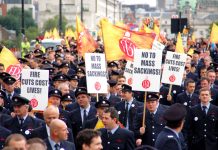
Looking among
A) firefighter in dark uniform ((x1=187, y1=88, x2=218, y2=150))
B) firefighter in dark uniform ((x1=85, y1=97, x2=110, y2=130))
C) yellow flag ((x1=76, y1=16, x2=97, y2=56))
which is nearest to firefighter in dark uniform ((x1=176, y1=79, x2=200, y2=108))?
firefighter in dark uniform ((x1=187, y1=88, x2=218, y2=150))

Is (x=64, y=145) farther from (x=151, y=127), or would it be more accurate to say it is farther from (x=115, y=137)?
(x=151, y=127)

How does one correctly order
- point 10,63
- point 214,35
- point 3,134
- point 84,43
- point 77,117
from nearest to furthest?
point 3,134 < point 77,117 < point 10,63 < point 84,43 < point 214,35

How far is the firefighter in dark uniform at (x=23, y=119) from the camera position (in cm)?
1187

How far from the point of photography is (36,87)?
523 inches

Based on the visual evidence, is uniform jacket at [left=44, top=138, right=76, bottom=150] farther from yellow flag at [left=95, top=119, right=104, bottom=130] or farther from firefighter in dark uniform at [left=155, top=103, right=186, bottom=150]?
yellow flag at [left=95, top=119, right=104, bottom=130]

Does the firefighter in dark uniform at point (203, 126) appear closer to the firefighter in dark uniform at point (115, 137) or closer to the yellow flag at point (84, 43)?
the firefighter in dark uniform at point (115, 137)

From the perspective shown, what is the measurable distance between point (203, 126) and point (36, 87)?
123 inches

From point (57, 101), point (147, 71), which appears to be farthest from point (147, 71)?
point (57, 101)

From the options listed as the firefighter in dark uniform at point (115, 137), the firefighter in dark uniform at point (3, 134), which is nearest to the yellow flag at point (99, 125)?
the firefighter in dark uniform at point (115, 137)

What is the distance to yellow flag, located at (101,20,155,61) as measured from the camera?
1780cm

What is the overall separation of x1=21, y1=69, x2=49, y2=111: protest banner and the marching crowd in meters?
0.20

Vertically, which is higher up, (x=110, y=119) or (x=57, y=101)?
(x=110, y=119)

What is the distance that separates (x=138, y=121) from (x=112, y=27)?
535 cm

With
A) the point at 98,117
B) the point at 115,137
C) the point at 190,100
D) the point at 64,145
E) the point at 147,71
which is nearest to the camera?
the point at 64,145
